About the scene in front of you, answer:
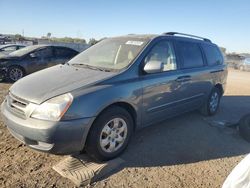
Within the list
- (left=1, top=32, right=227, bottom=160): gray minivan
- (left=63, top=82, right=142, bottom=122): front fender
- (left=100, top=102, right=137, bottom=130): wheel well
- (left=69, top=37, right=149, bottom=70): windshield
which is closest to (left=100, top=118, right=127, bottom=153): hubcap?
(left=1, top=32, right=227, bottom=160): gray minivan

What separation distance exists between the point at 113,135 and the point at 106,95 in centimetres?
64

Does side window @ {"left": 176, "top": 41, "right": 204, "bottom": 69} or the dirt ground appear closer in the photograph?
the dirt ground

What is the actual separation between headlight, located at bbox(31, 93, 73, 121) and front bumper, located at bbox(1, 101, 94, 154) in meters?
0.06

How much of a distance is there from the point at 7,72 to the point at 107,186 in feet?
24.7

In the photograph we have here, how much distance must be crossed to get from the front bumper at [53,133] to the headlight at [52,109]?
6cm

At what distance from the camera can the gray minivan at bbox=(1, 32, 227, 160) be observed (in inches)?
123

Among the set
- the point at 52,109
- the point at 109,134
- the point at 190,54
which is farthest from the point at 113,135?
the point at 190,54

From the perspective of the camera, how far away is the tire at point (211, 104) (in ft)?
20.0

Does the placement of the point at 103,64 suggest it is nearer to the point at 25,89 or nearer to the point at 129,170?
the point at 25,89

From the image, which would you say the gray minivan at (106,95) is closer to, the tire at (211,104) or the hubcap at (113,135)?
the hubcap at (113,135)

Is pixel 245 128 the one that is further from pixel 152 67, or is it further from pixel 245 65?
pixel 245 65

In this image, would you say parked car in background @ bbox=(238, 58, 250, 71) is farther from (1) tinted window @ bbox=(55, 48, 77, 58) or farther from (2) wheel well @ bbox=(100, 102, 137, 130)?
(2) wheel well @ bbox=(100, 102, 137, 130)

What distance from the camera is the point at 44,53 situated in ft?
32.5

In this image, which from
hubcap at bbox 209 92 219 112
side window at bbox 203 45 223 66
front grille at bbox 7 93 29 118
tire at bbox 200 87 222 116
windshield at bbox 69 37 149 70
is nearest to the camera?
front grille at bbox 7 93 29 118
